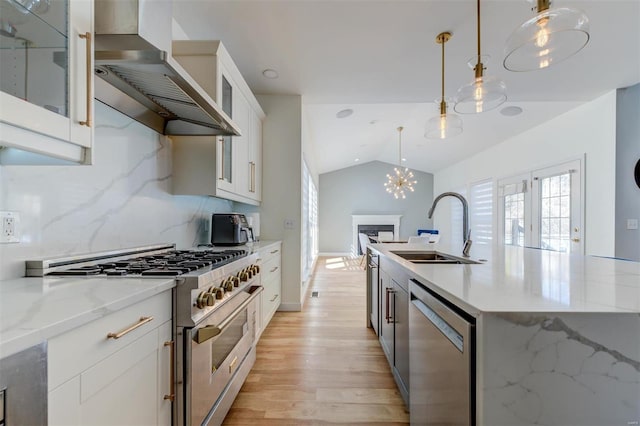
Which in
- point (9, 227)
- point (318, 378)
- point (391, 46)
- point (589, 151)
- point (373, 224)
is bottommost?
point (318, 378)

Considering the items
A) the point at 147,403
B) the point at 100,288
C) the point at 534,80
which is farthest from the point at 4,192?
the point at 534,80

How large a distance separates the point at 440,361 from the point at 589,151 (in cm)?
448

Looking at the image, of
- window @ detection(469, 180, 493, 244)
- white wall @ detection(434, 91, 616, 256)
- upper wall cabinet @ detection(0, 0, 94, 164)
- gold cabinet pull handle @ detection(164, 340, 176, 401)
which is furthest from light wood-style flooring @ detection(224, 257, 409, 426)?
window @ detection(469, 180, 493, 244)

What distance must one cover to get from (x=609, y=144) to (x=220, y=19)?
4615 millimetres

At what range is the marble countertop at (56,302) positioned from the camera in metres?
0.58

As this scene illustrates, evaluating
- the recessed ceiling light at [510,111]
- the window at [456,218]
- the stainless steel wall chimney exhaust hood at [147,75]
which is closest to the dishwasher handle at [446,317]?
the stainless steel wall chimney exhaust hood at [147,75]

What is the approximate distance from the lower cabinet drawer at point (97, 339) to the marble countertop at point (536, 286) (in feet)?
3.27

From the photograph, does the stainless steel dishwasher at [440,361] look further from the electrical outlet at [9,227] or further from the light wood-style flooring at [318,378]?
the electrical outlet at [9,227]

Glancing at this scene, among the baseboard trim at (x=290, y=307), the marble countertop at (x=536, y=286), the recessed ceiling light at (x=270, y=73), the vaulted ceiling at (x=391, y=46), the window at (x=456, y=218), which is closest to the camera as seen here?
the marble countertop at (x=536, y=286)

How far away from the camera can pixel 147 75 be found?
1.38m

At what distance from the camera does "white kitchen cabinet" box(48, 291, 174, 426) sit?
662mm

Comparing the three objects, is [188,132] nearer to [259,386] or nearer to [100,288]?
[100,288]

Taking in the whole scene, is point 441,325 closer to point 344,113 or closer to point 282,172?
point 282,172

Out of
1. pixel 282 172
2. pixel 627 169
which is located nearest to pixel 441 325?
pixel 282 172
